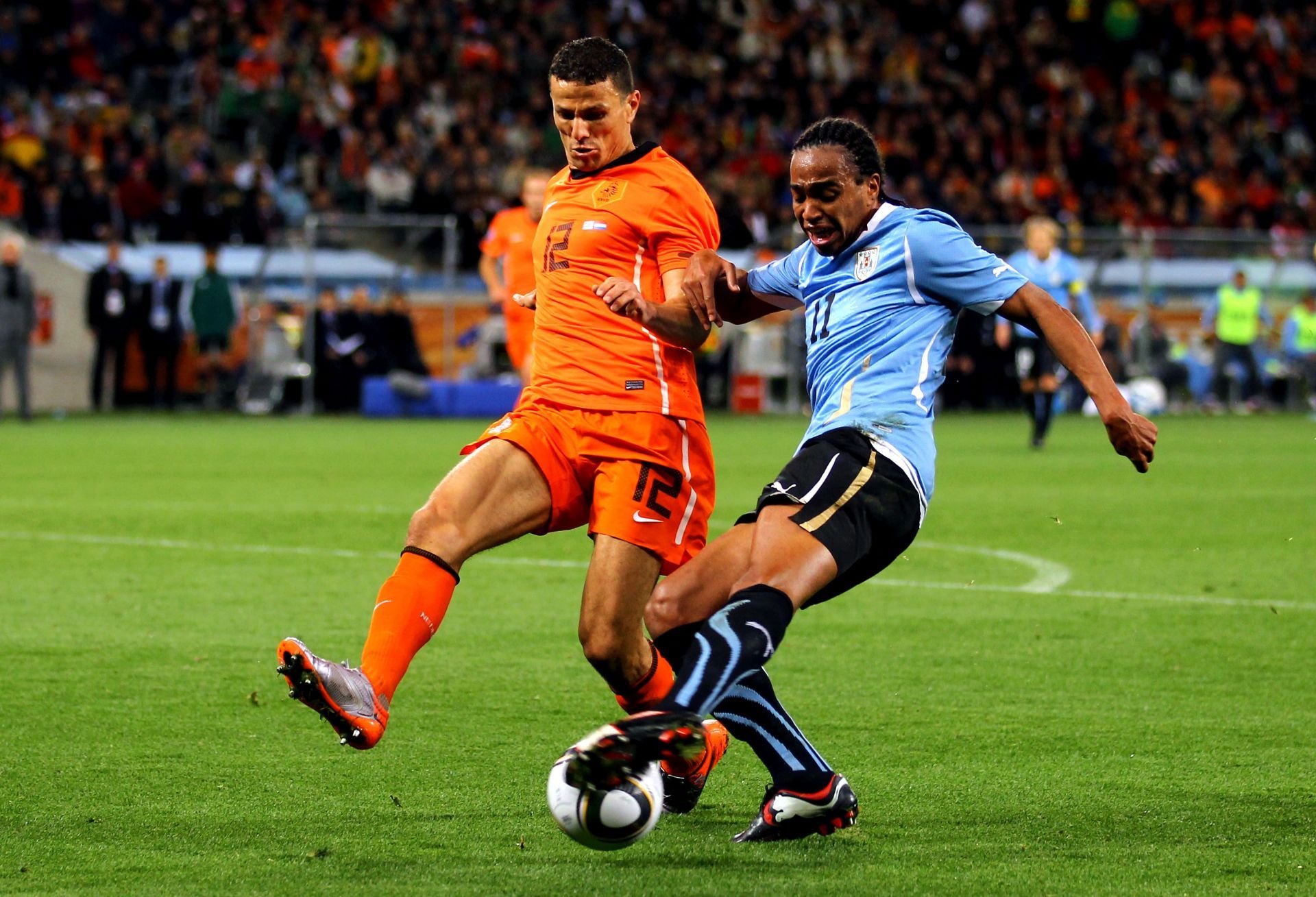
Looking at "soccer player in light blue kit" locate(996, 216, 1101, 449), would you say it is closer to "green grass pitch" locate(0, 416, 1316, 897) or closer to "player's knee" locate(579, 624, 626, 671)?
"green grass pitch" locate(0, 416, 1316, 897)

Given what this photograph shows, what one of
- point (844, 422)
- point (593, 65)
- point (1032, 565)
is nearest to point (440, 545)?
point (844, 422)

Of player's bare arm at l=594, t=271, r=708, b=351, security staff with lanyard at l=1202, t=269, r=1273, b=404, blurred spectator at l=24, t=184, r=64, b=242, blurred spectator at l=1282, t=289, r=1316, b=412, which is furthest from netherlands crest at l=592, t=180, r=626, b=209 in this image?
blurred spectator at l=1282, t=289, r=1316, b=412

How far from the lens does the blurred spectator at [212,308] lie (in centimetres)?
2352

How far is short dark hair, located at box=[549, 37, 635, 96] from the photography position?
5148 millimetres

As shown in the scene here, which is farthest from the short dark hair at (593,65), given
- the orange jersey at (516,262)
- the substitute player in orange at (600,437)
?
the orange jersey at (516,262)

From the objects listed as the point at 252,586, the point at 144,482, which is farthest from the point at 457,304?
the point at 252,586

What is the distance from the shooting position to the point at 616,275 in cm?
512

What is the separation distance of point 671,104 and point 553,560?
21.3 metres

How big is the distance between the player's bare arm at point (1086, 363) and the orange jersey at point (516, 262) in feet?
32.9

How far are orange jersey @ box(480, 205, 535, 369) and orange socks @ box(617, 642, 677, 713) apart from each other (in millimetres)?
9498

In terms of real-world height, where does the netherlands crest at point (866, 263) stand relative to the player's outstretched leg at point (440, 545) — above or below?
above

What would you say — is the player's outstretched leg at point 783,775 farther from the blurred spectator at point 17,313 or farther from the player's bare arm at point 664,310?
the blurred spectator at point 17,313

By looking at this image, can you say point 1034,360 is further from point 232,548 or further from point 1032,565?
point 232,548

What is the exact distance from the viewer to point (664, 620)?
449cm
